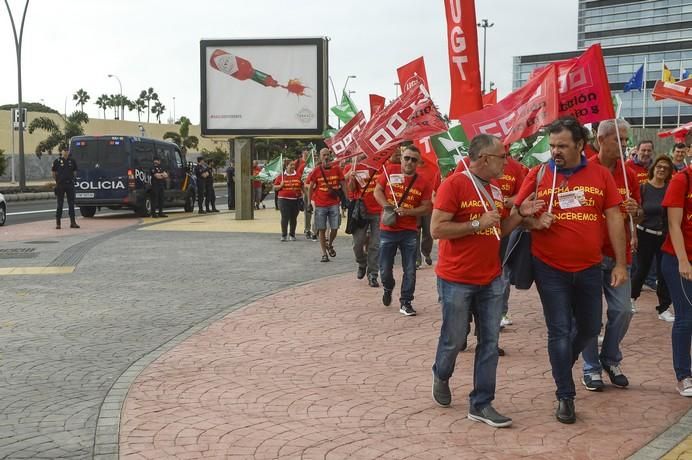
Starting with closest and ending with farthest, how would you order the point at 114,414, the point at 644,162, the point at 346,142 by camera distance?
1. the point at 114,414
2. the point at 644,162
3. the point at 346,142

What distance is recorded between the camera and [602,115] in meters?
5.74

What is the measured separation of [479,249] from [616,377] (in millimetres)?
1528

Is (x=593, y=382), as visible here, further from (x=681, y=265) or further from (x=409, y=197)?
(x=409, y=197)

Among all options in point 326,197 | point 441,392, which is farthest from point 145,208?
point 441,392

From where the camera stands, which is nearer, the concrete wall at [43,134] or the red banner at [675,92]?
the red banner at [675,92]

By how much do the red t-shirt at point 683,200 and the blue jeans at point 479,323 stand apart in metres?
1.26

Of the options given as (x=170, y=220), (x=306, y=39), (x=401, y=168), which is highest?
(x=306, y=39)

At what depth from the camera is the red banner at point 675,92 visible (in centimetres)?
1266

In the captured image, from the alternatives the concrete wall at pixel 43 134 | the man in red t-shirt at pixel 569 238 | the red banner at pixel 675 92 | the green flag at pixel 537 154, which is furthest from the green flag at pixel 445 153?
the concrete wall at pixel 43 134

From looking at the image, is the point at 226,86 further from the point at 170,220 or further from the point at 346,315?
the point at 346,315

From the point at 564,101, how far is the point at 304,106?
17.2 m

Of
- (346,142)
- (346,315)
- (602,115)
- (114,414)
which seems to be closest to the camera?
(114,414)

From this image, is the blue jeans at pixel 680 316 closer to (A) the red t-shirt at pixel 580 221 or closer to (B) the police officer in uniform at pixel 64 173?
(A) the red t-shirt at pixel 580 221

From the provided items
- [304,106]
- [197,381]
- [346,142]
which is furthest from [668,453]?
[304,106]
